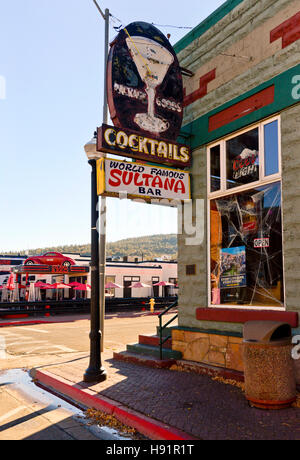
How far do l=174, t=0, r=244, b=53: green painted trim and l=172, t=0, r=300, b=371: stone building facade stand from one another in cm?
3

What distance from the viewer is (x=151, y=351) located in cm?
922

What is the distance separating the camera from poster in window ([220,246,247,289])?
775 cm

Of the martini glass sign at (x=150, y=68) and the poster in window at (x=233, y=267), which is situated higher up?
the martini glass sign at (x=150, y=68)

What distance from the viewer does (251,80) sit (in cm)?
758

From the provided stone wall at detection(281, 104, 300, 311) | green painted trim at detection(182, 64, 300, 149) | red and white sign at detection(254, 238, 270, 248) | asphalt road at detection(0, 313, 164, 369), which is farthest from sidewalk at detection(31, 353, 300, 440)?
green painted trim at detection(182, 64, 300, 149)

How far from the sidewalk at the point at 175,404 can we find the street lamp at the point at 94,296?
24 centimetres

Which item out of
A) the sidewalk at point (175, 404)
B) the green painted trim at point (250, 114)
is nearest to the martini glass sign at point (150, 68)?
the green painted trim at point (250, 114)

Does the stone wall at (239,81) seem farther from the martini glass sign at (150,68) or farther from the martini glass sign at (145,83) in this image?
the martini glass sign at (150,68)

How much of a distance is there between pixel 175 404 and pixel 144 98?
242 inches

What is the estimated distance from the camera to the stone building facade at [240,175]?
6.68 metres

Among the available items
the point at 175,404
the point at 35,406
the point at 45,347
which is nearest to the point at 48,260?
the point at 45,347

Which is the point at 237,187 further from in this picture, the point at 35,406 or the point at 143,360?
the point at 35,406

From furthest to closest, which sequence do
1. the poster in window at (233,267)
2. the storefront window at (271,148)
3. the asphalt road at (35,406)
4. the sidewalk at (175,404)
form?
the poster in window at (233,267) < the storefront window at (271,148) < the asphalt road at (35,406) < the sidewalk at (175,404)
